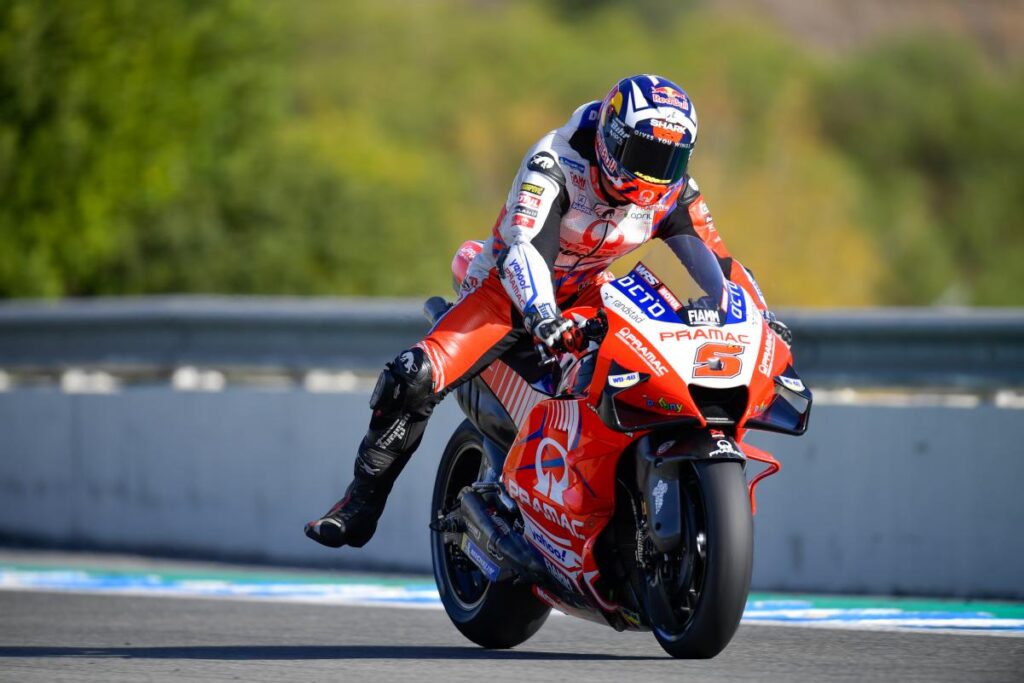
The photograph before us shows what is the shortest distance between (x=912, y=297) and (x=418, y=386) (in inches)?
2635

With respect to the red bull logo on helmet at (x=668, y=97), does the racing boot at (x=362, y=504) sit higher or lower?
lower

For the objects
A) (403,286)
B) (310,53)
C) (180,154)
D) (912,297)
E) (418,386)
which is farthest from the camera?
(310,53)

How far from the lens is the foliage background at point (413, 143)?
98.6 ft

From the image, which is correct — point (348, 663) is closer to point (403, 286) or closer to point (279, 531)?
point (279, 531)

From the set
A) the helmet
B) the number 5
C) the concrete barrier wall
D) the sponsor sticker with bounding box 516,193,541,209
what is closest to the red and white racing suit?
the sponsor sticker with bounding box 516,193,541,209

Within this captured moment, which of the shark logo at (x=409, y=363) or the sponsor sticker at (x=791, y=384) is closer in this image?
the sponsor sticker at (x=791, y=384)

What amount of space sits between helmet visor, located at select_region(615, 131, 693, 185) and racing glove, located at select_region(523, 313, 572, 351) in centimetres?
66

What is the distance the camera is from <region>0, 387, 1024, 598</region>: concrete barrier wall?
8750mm

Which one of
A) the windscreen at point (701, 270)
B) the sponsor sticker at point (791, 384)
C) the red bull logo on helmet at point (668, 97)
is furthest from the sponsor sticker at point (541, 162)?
the sponsor sticker at point (791, 384)

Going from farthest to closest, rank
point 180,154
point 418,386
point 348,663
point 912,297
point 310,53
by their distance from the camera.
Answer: point 310,53 → point 912,297 → point 180,154 → point 418,386 → point 348,663

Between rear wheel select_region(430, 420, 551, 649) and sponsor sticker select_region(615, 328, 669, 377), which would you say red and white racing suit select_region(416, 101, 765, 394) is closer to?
rear wheel select_region(430, 420, 551, 649)

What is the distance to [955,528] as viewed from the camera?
8.75 meters

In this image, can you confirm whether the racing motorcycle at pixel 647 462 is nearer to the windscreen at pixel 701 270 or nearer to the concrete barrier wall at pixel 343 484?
the windscreen at pixel 701 270

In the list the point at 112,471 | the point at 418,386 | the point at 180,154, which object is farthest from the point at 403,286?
the point at 418,386
